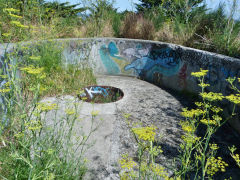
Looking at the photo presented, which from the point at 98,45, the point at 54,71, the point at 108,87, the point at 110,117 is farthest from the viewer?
the point at 98,45

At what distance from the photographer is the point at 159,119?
367 centimetres

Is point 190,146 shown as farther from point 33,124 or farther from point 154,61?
point 154,61

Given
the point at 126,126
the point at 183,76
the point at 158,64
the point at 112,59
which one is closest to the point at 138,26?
the point at 112,59

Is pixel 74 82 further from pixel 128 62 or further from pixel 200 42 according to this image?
pixel 200 42

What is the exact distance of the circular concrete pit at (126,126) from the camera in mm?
2471

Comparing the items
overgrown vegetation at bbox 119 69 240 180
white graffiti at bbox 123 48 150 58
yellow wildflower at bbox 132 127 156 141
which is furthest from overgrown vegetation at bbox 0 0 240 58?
yellow wildflower at bbox 132 127 156 141

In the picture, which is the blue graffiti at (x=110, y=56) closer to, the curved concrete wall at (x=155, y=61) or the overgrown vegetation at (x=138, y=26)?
the curved concrete wall at (x=155, y=61)

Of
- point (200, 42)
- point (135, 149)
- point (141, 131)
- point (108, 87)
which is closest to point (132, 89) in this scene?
point (108, 87)

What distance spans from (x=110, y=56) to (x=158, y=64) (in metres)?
1.59

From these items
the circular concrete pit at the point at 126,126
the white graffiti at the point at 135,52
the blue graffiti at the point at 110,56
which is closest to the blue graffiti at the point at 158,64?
the white graffiti at the point at 135,52

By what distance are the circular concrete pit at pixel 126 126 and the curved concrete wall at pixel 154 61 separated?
559mm

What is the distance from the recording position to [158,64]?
581cm

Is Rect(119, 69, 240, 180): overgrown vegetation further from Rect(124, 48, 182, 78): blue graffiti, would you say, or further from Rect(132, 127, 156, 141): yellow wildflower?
Rect(124, 48, 182, 78): blue graffiti

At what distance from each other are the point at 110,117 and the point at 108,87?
150 centimetres
